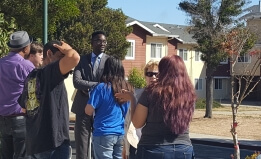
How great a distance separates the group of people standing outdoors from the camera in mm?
4609

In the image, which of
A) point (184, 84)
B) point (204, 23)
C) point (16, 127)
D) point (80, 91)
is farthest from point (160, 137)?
point (204, 23)

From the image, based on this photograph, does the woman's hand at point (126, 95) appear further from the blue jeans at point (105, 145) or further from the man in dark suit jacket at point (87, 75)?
the man in dark suit jacket at point (87, 75)

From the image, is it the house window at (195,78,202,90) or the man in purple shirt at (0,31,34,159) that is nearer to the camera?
the man in purple shirt at (0,31,34,159)

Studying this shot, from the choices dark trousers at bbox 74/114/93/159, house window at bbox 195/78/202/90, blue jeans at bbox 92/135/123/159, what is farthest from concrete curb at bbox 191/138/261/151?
house window at bbox 195/78/202/90

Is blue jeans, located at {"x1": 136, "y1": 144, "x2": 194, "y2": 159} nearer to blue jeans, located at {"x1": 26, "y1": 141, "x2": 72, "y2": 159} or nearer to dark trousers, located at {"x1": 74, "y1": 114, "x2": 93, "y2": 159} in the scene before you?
blue jeans, located at {"x1": 26, "y1": 141, "x2": 72, "y2": 159}

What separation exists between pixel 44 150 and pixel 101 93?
1.28 meters

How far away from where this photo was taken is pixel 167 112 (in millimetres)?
4574

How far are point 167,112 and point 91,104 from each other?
1479 millimetres

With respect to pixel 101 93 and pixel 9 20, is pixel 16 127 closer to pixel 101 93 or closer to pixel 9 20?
pixel 101 93

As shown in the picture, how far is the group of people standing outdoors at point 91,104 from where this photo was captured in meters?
4.61

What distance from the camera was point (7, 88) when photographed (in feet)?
19.0

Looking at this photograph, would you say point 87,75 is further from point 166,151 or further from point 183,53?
point 183,53

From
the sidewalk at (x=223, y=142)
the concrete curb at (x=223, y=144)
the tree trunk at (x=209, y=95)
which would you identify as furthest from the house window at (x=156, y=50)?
the concrete curb at (x=223, y=144)

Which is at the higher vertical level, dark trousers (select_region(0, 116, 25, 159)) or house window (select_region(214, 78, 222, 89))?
dark trousers (select_region(0, 116, 25, 159))
